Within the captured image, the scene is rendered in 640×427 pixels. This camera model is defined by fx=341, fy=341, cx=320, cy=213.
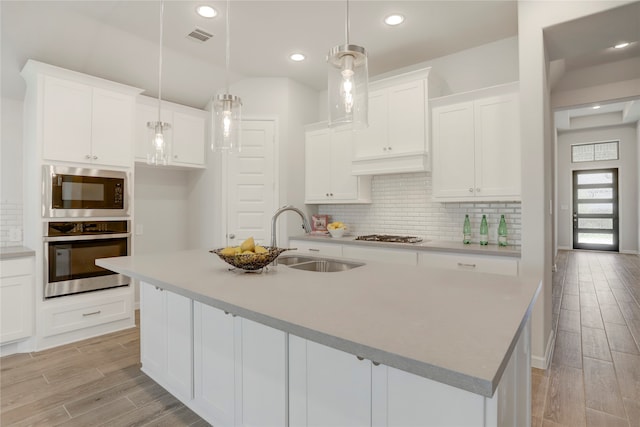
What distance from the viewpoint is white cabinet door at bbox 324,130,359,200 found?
4035 mm

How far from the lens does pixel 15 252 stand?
294cm

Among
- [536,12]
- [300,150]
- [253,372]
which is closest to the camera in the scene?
[253,372]

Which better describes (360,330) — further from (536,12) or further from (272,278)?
(536,12)

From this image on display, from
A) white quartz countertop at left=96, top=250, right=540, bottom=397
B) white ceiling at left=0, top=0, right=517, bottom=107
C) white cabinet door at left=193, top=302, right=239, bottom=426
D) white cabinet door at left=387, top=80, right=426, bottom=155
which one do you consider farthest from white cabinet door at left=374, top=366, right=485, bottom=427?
white ceiling at left=0, top=0, right=517, bottom=107

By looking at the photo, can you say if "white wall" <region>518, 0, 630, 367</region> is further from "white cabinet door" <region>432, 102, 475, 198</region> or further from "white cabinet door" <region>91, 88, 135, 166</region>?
"white cabinet door" <region>91, 88, 135, 166</region>

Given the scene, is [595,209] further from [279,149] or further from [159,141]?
[159,141]

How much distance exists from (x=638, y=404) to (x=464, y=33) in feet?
10.3

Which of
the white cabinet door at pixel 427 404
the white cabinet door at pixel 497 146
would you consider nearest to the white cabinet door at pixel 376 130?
the white cabinet door at pixel 497 146

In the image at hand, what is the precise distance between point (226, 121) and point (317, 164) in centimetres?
235

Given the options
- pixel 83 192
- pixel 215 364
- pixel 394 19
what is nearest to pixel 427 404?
pixel 215 364

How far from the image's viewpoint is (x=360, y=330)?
0.94 m

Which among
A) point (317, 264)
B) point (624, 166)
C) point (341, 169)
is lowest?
point (317, 264)

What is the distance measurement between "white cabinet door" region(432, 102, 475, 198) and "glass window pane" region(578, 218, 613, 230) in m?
8.32

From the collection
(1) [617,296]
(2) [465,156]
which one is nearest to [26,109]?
(2) [465,156]
